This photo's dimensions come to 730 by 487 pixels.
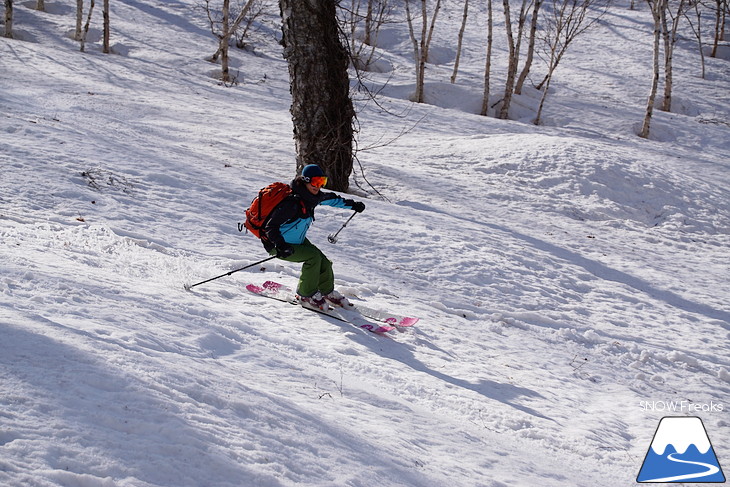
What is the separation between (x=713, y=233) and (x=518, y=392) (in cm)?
809

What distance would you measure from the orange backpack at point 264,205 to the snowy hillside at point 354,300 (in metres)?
0.84

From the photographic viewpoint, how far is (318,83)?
377 inches

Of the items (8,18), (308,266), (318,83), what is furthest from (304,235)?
(8,18)

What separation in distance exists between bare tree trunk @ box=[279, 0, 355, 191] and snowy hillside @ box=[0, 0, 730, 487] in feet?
3.14

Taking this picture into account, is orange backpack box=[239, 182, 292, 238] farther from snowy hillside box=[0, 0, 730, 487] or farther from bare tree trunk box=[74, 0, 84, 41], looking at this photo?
bare tree trunk box=[74, 0, 84, 41]

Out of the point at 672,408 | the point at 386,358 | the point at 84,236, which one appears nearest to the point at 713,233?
the point at 672,408

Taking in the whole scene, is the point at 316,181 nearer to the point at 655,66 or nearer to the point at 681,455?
the point at 681,455

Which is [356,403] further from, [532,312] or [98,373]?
[532,312]

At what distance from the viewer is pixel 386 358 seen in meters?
5.30

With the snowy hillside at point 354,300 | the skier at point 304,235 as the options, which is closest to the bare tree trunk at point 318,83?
the snowy hillside at point 354,300

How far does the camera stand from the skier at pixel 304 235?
5.48 meters

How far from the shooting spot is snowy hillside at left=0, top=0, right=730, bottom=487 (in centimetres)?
304

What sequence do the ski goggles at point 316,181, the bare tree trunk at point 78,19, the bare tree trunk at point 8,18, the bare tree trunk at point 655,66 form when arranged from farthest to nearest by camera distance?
the bare tree trunk at point 78,19, the bare tree trunk at point 8,18, the bare tree trunk at point 655,66, the ski goggles at point 316,181

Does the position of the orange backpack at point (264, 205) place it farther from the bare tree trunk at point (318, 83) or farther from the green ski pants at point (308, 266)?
the bare tree trunk at point (318, 83)
